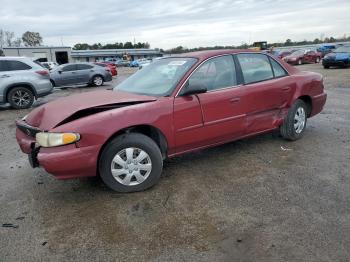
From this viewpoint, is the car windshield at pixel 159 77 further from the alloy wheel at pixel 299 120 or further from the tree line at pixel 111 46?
the tree line at pixel 111 46

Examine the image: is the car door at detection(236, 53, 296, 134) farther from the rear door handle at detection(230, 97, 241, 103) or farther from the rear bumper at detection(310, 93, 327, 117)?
the rear bumper at detection(310, 93, 327, 117)

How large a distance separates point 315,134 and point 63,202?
15.0 feet

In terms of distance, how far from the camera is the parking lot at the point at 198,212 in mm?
3057

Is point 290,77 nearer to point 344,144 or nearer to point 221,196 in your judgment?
point 344,144

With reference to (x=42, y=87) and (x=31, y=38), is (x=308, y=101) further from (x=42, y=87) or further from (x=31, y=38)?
(x=31, y=38)

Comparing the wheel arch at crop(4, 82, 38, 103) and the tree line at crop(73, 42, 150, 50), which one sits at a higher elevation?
the tree line at crop(73, 42, 150, 50)

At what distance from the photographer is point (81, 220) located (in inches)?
143

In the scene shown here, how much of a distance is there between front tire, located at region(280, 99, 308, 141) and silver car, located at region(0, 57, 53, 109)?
8494 millimetres

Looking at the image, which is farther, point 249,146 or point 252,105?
point 249,146

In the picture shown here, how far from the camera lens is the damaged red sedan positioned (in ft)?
12.7

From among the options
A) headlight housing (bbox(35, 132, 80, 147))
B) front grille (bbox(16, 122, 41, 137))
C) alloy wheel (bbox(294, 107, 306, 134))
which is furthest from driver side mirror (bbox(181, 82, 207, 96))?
alloy wheel (bbox(294, 107, 306, 134))

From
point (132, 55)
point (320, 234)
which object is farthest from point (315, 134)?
point (132, 55)

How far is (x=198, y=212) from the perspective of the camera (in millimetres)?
3697

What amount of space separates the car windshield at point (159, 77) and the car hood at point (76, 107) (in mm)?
250
